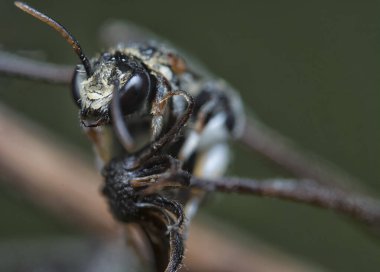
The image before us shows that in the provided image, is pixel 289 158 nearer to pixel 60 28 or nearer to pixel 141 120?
pixel 141 120

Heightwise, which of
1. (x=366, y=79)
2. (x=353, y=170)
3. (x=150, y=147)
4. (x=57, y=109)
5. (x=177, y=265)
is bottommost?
(x=177, y=265)

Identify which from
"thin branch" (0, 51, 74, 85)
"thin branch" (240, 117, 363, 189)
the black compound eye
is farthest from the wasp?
"thin branch" (240, 117, 363, 189)

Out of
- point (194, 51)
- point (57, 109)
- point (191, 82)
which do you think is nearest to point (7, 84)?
point (191, 82)

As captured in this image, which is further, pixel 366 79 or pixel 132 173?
pixel 366 79

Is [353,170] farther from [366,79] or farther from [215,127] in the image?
[215,127]

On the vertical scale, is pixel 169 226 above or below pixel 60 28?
below

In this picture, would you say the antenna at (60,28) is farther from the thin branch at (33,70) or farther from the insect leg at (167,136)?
the thin branch at (33,70)

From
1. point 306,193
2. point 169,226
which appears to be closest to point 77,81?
point 169,226

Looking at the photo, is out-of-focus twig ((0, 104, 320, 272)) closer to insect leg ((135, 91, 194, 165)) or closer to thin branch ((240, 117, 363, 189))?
thin branch ((240, 117, 363, 189))
